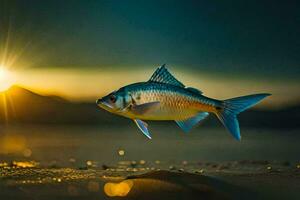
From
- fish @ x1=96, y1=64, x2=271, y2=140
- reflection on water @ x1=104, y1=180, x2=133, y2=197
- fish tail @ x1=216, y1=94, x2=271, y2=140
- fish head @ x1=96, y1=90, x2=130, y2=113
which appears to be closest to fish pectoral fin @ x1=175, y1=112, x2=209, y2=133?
fish @ x1=96, y1=64, x2=271, y2=140

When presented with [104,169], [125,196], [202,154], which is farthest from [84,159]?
[125,196]

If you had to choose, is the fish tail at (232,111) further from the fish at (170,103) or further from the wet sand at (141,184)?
the wet sand at (141,184)

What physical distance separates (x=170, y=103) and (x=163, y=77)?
0.31m

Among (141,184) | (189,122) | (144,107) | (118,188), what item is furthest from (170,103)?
(118,188)

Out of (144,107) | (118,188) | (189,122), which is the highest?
(144,107)

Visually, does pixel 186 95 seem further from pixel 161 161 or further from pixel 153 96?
pixel 161 161

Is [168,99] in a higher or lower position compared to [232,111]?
higher

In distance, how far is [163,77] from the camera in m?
6.44

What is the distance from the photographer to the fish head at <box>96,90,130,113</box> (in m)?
6.55

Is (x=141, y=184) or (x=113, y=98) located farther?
(x=113, y=98)

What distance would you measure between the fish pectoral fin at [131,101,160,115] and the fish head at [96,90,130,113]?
12cm

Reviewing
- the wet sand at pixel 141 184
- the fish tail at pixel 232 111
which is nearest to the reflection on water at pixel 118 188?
the wet sand at pixel 141 184

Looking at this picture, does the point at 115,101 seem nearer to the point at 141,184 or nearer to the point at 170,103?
the point at 170,103

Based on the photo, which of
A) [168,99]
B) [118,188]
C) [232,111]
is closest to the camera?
[118,188]
